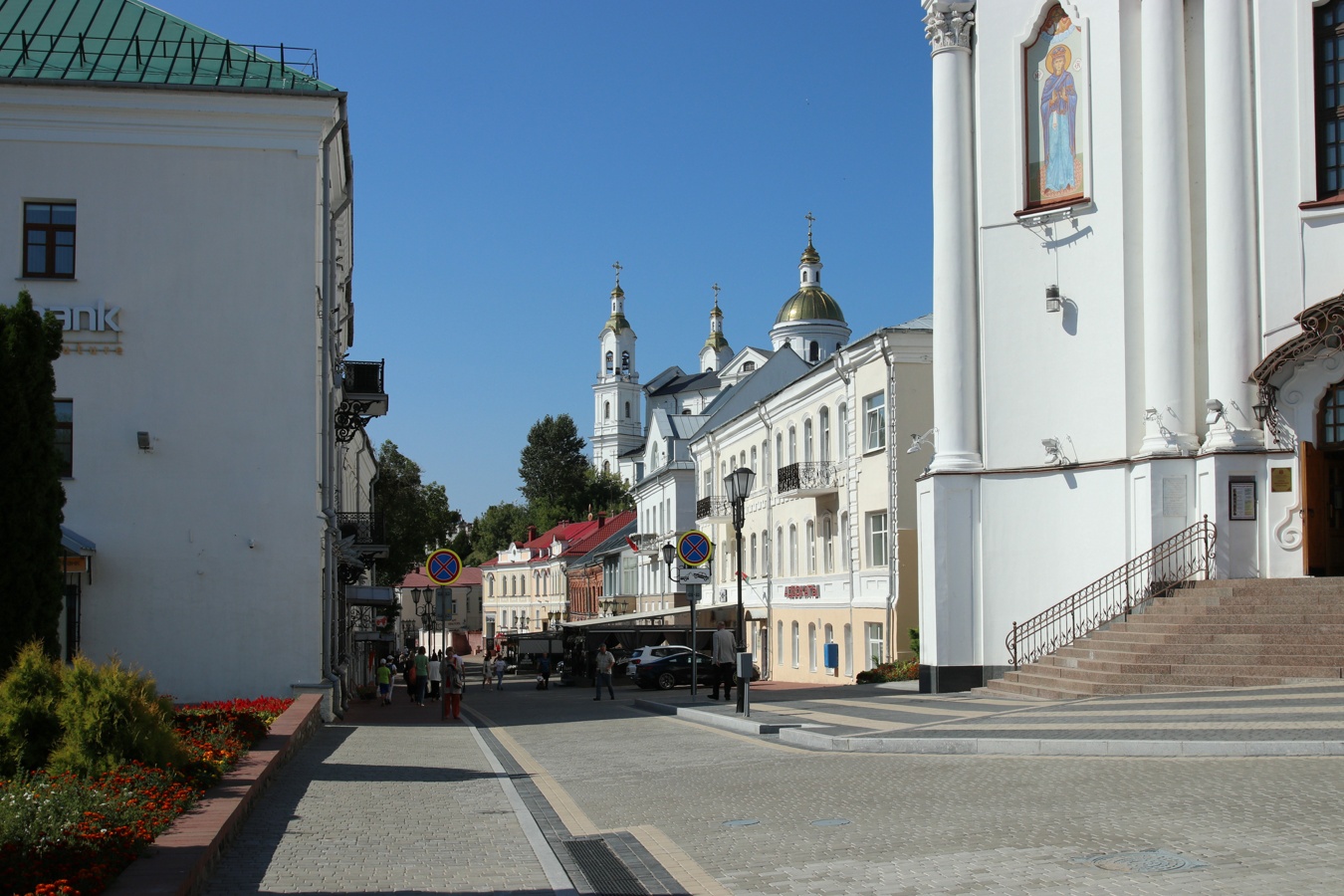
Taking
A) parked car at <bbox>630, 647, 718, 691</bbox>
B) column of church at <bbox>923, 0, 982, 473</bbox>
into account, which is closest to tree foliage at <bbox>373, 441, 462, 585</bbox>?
parked car at <bbox>630, 647, 718, 691</bbox>

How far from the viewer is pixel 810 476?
41031mm

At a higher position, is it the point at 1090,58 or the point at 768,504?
the point at 1090,58

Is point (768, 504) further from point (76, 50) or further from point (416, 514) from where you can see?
point (76, 50)

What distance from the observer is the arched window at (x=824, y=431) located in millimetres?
40938

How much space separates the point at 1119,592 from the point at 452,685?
486 inches

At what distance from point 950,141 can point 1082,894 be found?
68.7ft

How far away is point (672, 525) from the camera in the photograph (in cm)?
6538

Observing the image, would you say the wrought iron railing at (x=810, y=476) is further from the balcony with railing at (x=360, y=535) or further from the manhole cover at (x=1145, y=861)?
the manhole cover at (x=1145, y=861)

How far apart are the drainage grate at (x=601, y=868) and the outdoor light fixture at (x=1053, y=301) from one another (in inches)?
692

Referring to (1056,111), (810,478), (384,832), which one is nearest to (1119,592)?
(1056,111)

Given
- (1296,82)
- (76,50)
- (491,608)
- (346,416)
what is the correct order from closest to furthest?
(1296,82) < (76,50) < (346,416) < (491,608)

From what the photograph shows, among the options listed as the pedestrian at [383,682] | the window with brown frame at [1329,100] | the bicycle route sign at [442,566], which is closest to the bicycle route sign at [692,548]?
the bicycle route sign at [442,566]

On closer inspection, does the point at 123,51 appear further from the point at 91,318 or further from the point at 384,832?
the point at 384,832

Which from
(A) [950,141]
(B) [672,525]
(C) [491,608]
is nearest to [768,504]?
(B) [672,525]
